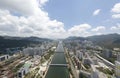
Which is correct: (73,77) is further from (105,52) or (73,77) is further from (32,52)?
(32,52)

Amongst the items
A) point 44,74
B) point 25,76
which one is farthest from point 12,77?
point 44,74

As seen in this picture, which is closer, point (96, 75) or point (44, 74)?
point (96, 75)

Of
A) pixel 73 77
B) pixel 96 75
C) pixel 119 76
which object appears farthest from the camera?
pixel 73 77

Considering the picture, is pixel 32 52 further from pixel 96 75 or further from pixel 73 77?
pixel 96 75

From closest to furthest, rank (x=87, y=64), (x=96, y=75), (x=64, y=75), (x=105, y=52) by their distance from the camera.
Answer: (x=96, y=75)
(x=64, y=75)
(x=87, y=64)
(x=105, y=52)

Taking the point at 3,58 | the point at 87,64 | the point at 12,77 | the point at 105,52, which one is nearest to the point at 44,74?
the point at 12,77

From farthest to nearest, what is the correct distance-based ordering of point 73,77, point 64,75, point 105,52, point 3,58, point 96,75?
point 105,52
point 3,58
point 64,75
point 73,77
point 96,75

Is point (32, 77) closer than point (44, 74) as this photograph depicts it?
Yes

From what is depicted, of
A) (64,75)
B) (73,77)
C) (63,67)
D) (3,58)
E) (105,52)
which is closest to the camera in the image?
(73,77)

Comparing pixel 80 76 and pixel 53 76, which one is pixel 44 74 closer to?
pixel 53 76
